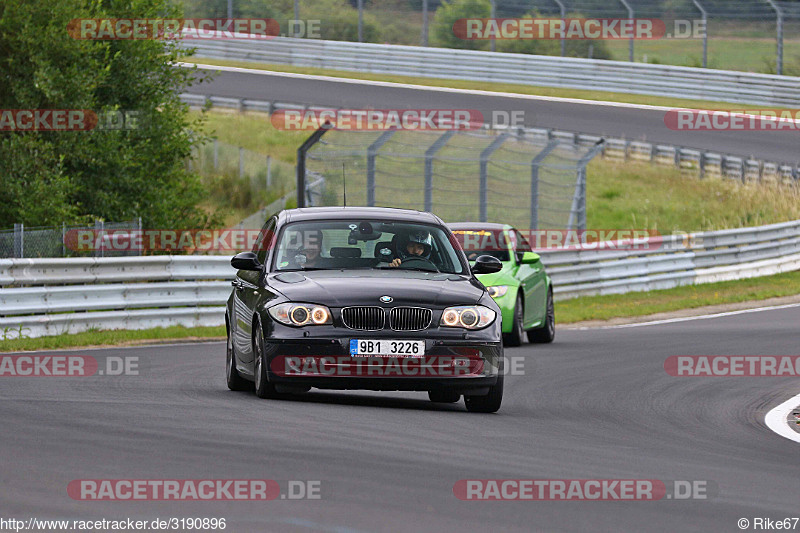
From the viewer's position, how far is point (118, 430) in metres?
8.67

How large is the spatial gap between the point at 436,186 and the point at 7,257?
9517 millimetres

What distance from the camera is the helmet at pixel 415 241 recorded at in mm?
11332

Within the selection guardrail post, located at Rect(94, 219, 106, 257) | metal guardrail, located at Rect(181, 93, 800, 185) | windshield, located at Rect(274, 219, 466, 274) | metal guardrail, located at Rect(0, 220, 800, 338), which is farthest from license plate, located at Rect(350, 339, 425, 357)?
metal guardrail, located at Rect(181, 93, 800, 185)

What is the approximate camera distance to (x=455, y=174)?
86.8 ft

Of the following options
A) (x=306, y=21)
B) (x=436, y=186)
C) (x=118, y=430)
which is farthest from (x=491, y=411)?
(x=306, y=21)

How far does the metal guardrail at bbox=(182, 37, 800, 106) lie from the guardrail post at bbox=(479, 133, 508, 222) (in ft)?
63.5

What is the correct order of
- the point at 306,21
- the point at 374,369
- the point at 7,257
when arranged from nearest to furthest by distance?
the point at 374,369
the point at 7,257
the point at 306,21

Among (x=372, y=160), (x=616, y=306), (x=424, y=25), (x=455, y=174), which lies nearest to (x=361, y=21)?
(x=424, y=25)

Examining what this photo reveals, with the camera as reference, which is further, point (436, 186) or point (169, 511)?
point (436, 186)

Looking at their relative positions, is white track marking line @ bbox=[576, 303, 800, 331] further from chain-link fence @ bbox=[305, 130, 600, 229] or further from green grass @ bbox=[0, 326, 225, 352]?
green grass @ bbox=[0, 326, 225, 352]

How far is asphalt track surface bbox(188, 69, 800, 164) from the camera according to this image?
134 ft

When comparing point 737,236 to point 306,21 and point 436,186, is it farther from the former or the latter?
point 306,21

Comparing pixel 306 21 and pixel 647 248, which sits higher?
pixel 306 21

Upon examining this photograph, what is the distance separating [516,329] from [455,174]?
9.43 m
